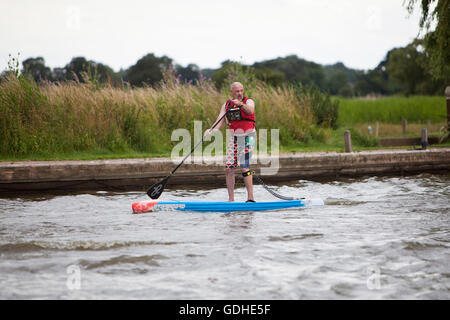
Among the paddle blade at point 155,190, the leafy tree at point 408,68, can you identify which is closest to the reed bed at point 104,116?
the paddle blade at point 155,190

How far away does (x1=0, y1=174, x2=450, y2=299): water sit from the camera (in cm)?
432

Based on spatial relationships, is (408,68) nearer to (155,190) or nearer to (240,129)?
(240,129)

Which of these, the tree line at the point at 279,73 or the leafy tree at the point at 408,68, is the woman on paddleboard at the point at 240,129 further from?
the leafy tree at the point at 408,68

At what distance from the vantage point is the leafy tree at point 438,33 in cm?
1521

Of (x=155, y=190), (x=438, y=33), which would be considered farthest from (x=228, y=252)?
(x=438, y=33)

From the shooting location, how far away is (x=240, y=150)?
765 cm

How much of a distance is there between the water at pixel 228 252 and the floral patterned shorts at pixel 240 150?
0.82m

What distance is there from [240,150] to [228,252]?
2584mm

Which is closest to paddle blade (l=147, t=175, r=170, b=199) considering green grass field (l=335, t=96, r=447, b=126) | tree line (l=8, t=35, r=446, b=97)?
tree line (l=8, t=35, r=446, b=97)

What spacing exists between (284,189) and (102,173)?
355cm

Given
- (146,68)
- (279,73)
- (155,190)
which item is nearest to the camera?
(155,190)

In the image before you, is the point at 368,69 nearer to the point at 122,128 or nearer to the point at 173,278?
the point at 122,128

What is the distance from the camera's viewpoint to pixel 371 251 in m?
5.32
